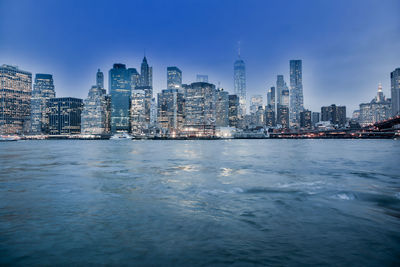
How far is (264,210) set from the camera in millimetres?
11750

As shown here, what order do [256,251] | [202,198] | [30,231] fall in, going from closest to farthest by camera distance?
[256,251], [30,231], [202,198]

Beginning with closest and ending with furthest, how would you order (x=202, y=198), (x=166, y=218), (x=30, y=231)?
(x=30, y=231), (x=166, y=218), (x=202, y=198)

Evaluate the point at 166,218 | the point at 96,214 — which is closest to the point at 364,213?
the point at 166,218

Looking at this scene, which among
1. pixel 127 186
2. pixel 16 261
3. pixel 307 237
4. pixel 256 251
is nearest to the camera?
pixel 16 261

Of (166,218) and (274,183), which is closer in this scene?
(166,218)

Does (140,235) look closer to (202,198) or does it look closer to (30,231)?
(30,231)

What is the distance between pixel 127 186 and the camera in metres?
18.2

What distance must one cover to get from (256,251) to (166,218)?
180 inches

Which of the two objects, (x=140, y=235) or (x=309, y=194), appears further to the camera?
(x=309, y=194)

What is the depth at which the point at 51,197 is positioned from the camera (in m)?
14.6

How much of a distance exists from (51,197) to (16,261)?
8786mm

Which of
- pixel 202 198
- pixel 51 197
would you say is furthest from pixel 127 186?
pixel 202 198

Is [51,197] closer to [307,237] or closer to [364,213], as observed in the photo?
[307,237]

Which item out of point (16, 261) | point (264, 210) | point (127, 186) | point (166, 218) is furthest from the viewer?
point (127, 186)
